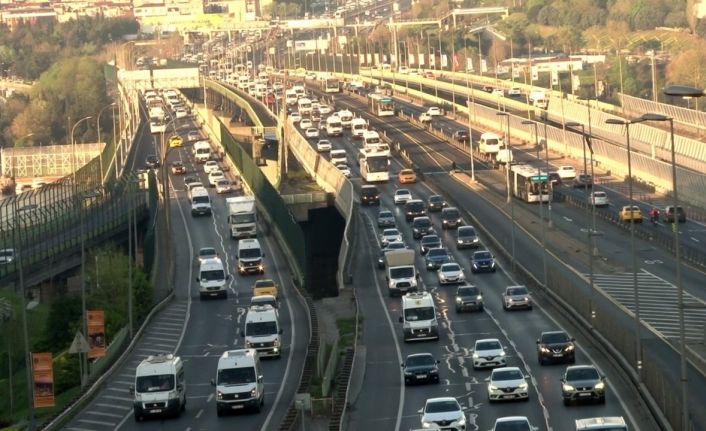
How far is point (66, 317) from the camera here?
3189 inches

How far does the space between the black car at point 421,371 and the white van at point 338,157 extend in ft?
268

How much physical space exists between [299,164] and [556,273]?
69385mm

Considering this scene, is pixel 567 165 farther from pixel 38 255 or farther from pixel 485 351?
pixel 485 351

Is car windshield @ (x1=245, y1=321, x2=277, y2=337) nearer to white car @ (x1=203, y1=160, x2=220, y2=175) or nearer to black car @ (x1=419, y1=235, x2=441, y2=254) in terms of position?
black car @ (x1=419, y1=235, x2=441, y2=254)

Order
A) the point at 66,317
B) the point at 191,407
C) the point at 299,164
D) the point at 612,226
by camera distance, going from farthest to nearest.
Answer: the point at 299,164 → the point at 612,226 → the point at 66,317 → the point at 191,407

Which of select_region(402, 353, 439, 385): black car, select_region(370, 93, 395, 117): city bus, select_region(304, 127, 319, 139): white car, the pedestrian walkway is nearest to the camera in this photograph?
select_region(402, 353, 439, 385): black car

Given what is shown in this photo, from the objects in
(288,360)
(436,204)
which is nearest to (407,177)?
(436,204)

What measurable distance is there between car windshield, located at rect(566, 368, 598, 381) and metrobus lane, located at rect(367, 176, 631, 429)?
731 mm

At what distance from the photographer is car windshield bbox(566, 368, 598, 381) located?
147 ft

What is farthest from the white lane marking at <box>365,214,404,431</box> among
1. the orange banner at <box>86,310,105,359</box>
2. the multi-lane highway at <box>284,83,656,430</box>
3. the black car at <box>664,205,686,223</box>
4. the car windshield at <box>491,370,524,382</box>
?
the black car at <box>664,205,686,223</box>

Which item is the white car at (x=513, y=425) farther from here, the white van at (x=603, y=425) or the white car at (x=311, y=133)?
the white car at (x=311, y=133)

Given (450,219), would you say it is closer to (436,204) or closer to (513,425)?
(436,204)

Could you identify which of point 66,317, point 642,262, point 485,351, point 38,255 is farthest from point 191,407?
point 38,255

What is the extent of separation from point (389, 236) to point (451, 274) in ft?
49.2
